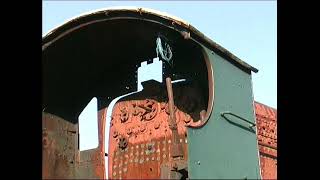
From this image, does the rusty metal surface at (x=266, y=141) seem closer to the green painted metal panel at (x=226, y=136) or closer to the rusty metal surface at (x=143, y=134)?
the green painted metal panel at (x=226, y=136)

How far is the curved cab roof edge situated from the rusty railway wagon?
14mm

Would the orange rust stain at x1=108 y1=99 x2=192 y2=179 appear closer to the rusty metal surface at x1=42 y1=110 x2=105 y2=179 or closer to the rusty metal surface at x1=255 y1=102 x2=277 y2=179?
the rusty metal surface at x1=42 y1=110 x2=105 y2=179

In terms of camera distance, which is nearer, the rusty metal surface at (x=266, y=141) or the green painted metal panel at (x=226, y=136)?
the green painted metal panel at (x=226, y=136)

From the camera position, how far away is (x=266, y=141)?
23.5ft

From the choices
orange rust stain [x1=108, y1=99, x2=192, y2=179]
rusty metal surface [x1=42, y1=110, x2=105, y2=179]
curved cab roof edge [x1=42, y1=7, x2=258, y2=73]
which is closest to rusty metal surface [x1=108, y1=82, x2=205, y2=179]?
orange rust stain [x1=108, y1=99, x2=192, y2=179]

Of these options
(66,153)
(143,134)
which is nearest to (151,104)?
(143,134)

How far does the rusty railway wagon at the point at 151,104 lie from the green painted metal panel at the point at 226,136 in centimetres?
1

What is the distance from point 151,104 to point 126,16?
6.41 feet

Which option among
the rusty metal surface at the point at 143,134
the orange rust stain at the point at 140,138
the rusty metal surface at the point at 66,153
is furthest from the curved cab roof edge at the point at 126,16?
the rusty metal surface at the point at 66,153

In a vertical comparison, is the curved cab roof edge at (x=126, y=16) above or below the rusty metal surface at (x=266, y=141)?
above

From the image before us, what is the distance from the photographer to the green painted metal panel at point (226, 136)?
19.4 ft

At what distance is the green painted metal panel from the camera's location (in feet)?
19.4

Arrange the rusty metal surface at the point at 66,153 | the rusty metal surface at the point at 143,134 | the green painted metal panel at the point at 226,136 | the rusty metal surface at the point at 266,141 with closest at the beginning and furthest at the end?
the green painted metal panel at the point at 226,136 → the rusty metal surface at the point at 266,141 → the rusty metal surface at the point at 143,134 → the rusty metal surface at the point at 66,153
